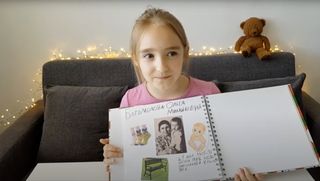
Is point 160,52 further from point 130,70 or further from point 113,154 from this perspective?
point 130,70

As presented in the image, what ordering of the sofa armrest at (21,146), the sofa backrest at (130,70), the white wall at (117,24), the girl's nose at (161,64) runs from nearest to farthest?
the girl's nose at (161,64)
the sofa armrest at (21,146)
the sofa backrest at (130,70)
the white wall at (117,24)

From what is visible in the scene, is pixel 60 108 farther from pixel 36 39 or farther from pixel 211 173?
pixel 211 173

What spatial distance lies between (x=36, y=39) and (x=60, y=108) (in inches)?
20.7

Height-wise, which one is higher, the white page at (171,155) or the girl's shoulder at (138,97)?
the girl's shoulder at (138,97)

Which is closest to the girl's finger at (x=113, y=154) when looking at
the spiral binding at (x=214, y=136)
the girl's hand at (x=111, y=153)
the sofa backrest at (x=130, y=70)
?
the girl's hand at (x=111, y=153)

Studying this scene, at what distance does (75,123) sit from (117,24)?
62cm

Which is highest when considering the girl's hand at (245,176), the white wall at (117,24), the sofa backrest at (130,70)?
the white wall at (117,24)

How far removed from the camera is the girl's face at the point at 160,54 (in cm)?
115

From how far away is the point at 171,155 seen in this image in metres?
0.96

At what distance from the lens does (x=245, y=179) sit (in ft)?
3.03

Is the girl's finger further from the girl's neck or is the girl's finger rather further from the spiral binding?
the girl's neck

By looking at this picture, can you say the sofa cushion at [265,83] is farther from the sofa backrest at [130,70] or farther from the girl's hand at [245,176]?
the girl's hand at [245,176]

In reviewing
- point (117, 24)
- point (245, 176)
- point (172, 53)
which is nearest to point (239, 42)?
point (117, 24)

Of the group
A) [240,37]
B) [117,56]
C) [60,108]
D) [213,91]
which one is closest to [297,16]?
[240,37]
